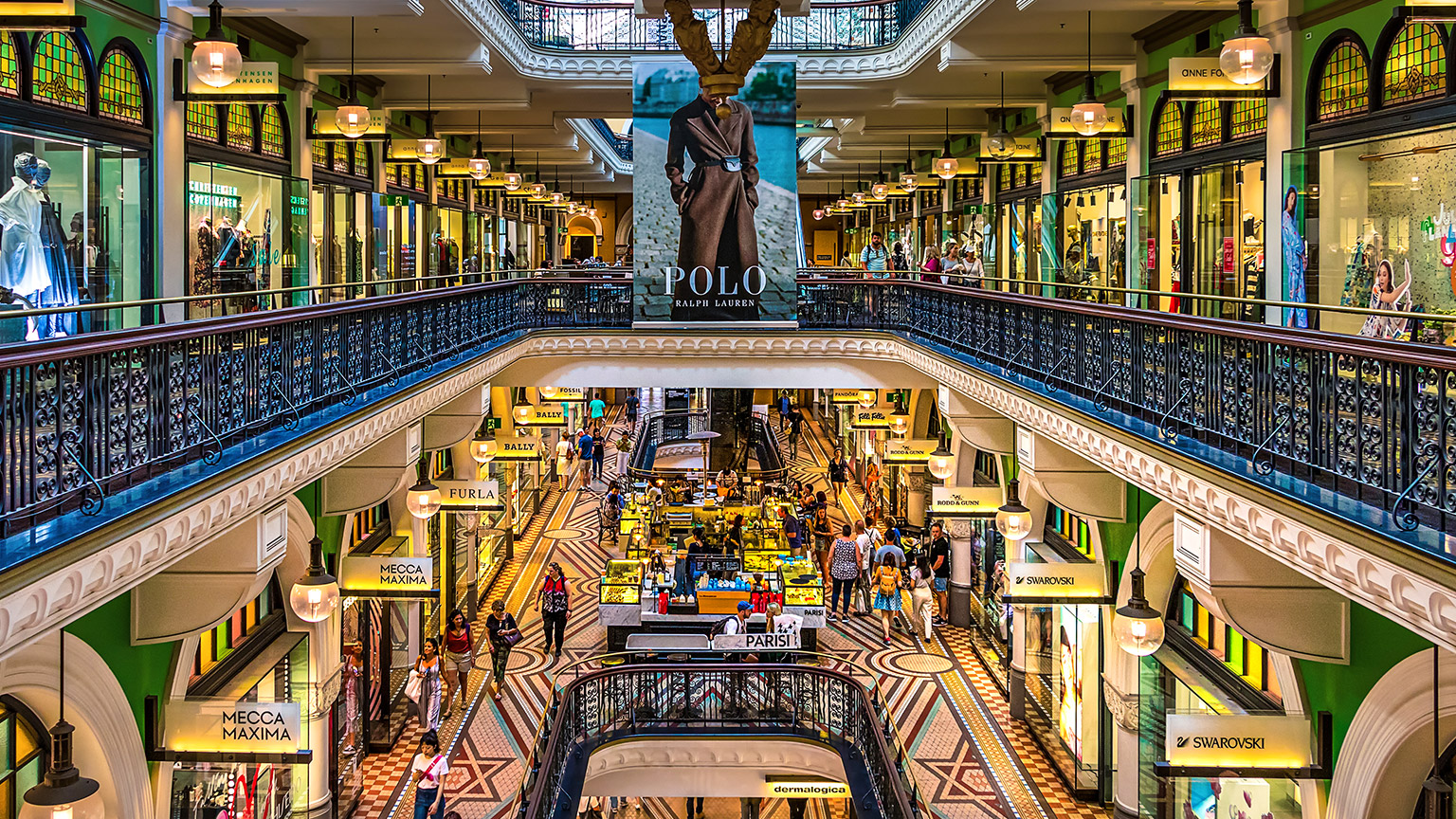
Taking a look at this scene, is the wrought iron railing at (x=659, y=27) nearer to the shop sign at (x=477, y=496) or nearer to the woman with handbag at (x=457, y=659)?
the shop sign at (x=477, y=496)

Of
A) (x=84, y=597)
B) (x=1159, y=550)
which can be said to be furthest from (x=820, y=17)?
(x=84, y=597)

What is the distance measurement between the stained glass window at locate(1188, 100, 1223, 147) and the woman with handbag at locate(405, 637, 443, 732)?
10.0 metres

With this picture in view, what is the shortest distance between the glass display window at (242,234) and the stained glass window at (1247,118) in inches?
362

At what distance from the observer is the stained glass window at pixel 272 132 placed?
522 inches

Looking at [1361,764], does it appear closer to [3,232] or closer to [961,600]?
[3,232]

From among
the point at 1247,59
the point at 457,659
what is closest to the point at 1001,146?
the point at 1247,59

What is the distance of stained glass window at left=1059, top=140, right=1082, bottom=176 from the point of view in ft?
53.9

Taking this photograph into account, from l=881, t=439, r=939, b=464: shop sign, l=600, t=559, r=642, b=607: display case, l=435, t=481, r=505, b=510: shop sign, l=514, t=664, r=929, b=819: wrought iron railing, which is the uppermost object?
l=881, t=439, r=939, b=464: shop sign

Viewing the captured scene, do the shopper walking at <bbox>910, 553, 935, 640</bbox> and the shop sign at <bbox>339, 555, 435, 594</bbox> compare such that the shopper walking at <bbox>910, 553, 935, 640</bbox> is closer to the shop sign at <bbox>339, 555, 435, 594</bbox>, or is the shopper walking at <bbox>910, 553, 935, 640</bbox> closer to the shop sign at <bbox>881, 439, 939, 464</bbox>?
the shop sign at <bbox>881, 439, 939, 464</bbox>

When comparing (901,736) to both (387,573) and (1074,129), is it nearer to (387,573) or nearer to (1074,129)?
(387,573)

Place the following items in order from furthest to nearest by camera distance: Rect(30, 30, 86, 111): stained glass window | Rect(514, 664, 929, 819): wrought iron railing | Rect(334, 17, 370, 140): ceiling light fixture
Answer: Rect(514, 664, 929, 819): wrought iron railing
Rect(334, 17, 370, 140): ceiling light fixture
Rect(30, 30, 86, 111): stained glass window

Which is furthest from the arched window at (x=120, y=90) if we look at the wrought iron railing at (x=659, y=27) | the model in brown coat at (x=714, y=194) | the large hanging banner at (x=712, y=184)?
the wrought iron railing at (x=659, y=27)

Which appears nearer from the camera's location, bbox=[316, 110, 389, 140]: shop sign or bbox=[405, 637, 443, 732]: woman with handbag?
bbox=[316, 110, 389, 140]: shop sign

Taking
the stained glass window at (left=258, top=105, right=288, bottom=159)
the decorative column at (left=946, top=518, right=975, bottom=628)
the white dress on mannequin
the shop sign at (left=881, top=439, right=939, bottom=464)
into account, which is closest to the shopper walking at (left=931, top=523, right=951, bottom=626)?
the decorative column at (left=946, top=518, right=975, bottom=628)
